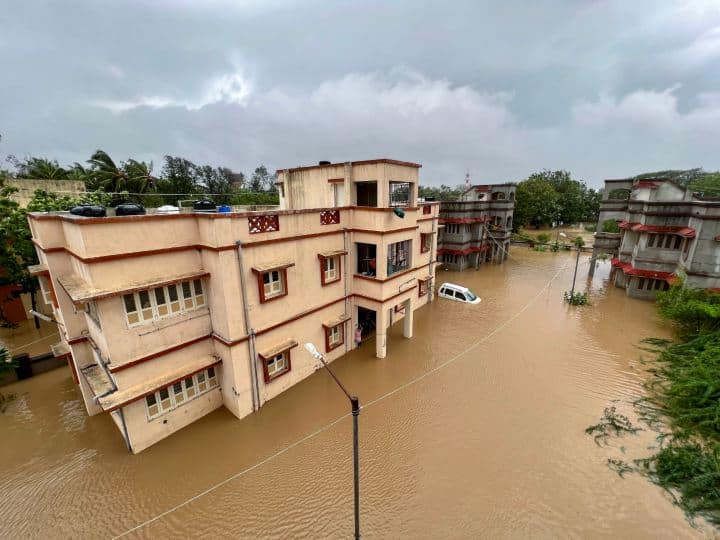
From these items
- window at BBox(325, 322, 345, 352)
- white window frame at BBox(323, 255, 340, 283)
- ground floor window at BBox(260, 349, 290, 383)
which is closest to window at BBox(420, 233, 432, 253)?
white window frame at BBox(323, 255, 340, 283)

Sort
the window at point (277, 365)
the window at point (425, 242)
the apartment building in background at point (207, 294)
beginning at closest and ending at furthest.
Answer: the apartment building in background at point (207, 294) < the window at point (277, 365) < the window at point (425, 242)

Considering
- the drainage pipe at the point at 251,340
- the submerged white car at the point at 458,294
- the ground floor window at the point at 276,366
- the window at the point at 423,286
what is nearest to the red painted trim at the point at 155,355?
the drainage pipe at the point at 251,340

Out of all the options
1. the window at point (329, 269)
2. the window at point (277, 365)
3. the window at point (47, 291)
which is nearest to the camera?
the window at point (47, 291)

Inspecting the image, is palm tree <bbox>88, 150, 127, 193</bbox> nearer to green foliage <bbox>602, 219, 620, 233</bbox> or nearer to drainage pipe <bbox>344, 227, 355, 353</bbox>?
drainage pipe <bbox>344, 227, 355, 353</bbox>

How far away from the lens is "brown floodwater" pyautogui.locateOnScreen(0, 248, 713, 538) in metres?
7.63

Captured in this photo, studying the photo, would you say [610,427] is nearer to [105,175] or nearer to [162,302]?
[162,302]

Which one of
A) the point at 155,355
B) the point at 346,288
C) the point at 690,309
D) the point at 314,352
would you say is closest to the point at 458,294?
the point at 346,288

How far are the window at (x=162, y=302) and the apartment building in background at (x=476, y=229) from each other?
875 inches

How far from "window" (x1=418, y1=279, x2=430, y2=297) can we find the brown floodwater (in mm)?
6919

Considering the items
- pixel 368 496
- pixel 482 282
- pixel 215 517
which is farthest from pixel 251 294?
pixel 482 282

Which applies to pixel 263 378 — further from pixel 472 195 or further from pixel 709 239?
pixel 472 195

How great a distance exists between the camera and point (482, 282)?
27750 mm

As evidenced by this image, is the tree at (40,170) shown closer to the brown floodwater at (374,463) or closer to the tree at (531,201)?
the brown floodwater at (374,463)

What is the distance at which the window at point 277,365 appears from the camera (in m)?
11.5
